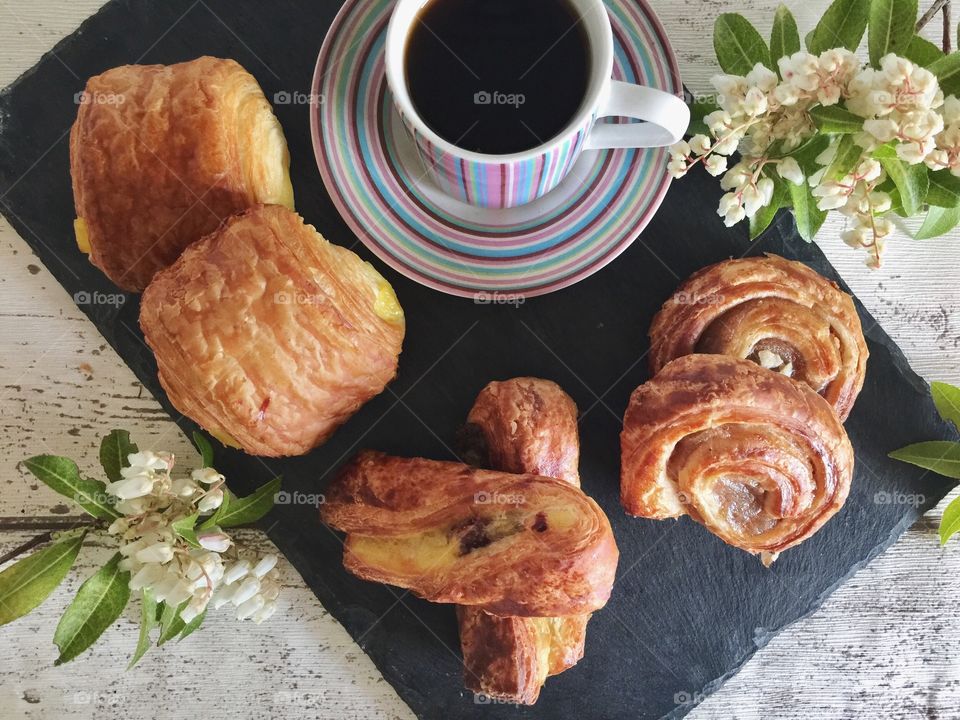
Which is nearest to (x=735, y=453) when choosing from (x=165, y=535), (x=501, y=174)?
(x=501, y=174)

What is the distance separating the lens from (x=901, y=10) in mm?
1248

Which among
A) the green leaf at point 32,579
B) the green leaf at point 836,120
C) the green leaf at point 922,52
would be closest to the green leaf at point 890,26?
the green leaf at point 922,52

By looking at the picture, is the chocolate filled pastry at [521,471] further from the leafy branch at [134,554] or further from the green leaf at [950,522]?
the green leaf at [950,522]

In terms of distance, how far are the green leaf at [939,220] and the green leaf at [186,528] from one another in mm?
1404

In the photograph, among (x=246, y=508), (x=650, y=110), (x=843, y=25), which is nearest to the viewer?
(x=650, y=110)

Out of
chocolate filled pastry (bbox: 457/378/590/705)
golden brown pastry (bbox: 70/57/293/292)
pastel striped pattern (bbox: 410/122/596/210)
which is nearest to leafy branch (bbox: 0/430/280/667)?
golden brown pastry (bbox: 70/57/293/292)

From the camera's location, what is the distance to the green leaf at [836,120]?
1.22 metres

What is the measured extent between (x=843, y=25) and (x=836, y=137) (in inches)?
7.6

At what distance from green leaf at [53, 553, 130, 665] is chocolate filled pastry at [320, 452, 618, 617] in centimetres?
43

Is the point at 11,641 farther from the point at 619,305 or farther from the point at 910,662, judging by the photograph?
the point at 910,662

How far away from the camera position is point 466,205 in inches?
60.3

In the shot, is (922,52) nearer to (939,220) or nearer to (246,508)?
(939,220)

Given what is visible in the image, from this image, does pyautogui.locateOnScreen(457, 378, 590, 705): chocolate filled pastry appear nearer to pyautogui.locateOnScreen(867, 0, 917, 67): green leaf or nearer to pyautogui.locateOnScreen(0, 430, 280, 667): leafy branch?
pyautogui.locateOnScreen(0, 430, 280, 667): leafy branch

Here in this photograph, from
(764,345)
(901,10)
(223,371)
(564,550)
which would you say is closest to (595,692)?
(564,550)
